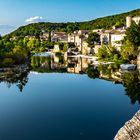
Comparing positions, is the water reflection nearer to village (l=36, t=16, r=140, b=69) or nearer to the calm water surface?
the calm water surface

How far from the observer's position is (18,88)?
65.5ft

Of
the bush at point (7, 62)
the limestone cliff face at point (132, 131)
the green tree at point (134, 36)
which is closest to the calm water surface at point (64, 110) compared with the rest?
the limestone cliff face at point (132, 131)

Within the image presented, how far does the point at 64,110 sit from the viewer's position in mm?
14352

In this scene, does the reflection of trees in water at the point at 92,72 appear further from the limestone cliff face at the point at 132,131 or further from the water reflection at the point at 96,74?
the limestone cliff face at the point at 132,131

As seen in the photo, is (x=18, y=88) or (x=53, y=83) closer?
(x=18, y=88)

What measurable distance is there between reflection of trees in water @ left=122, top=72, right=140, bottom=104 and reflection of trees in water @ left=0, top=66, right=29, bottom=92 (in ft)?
17.6

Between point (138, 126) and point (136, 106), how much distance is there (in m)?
8.03

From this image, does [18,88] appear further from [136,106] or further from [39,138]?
[39,138]

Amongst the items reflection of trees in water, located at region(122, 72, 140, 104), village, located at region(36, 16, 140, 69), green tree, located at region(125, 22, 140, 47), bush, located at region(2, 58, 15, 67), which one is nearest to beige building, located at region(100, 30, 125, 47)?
village, located at region(36, 16, 140, 69)

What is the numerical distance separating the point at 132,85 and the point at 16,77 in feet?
25.9

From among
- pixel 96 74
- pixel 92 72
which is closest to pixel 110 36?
pixel 92 72

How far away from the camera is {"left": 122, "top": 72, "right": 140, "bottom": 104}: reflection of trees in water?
54.3ft

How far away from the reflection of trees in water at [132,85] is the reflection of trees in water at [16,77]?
535 cm

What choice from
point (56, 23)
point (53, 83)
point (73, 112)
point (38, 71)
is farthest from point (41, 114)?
point (56, 23)
